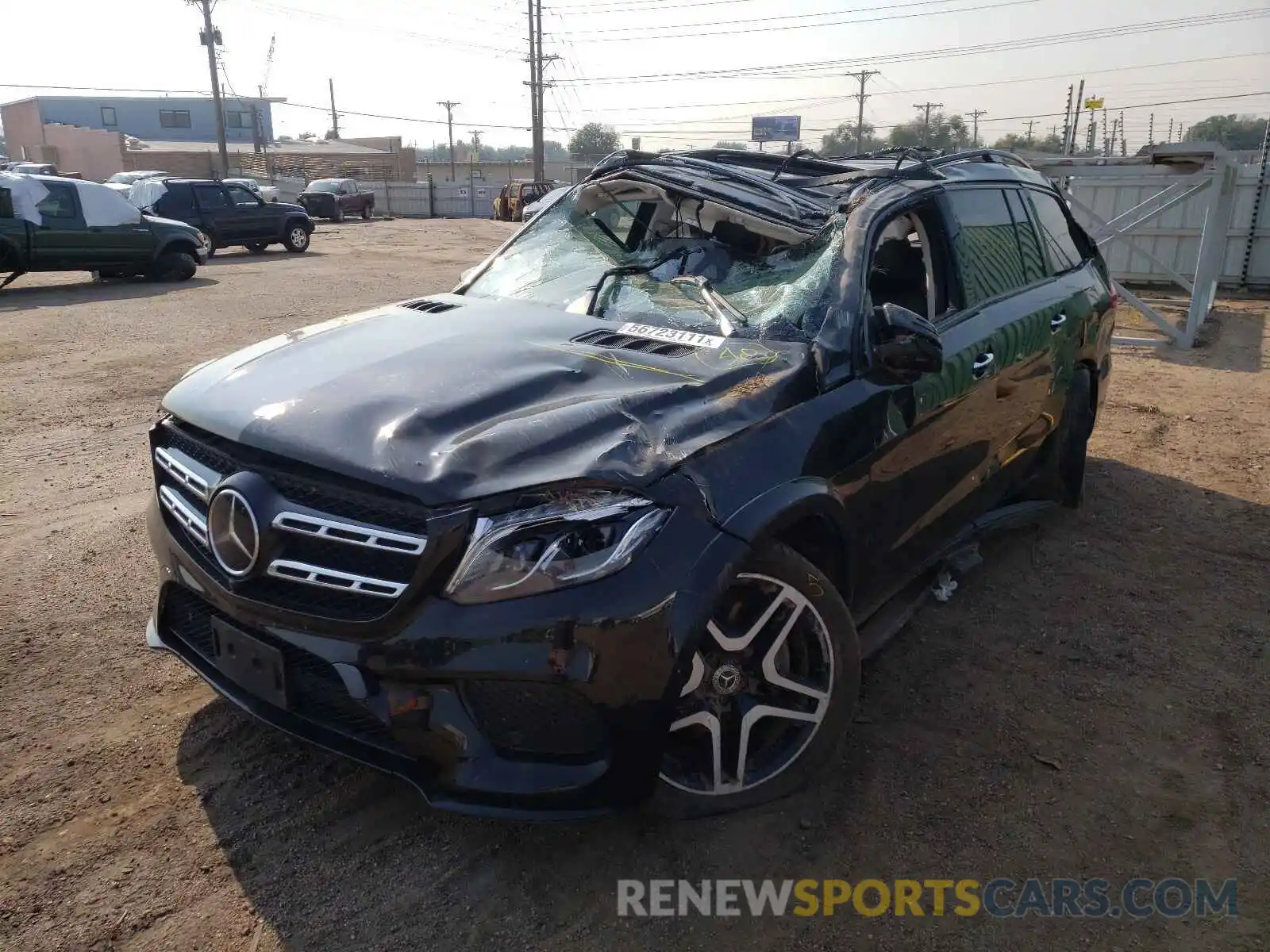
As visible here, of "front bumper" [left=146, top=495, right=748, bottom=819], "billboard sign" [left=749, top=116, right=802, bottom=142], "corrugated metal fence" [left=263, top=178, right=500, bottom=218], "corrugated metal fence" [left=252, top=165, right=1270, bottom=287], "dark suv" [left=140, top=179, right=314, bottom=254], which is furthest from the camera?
"billboard sign" [left=749, top=116, right=802, bottom=142]

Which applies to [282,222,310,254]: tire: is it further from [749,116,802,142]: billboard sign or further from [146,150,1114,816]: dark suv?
[749,116,802,142]: billboard sign

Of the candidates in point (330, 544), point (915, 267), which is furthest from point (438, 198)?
point (330, 544)

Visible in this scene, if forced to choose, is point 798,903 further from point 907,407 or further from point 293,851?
point 907,407

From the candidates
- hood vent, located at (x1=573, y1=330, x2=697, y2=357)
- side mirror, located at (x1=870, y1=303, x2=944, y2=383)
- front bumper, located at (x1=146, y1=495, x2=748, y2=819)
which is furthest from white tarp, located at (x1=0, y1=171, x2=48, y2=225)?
side mirror, located at (x1=870, y1=303, x2=944, y2=383)

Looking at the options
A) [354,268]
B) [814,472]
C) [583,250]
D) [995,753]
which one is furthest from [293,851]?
[354,268]

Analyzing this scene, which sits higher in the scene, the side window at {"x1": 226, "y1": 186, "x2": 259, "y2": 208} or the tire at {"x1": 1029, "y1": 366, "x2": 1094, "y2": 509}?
the side window at {"x1": 226, "y1": 186, "x2": 259, "y2": 208}

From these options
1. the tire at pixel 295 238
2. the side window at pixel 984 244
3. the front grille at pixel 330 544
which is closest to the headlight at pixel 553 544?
the front grille at pixel 330 544

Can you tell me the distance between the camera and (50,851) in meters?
2.50

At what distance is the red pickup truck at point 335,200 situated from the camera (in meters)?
35.9

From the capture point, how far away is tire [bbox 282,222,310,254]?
21828mm

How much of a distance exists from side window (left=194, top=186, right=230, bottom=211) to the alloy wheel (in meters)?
20.6

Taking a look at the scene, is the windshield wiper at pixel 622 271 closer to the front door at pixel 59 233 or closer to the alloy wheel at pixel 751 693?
the alloy wheel at pixel 751 693

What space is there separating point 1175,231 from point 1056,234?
10.6 metres

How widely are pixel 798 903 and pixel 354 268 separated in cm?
1798
